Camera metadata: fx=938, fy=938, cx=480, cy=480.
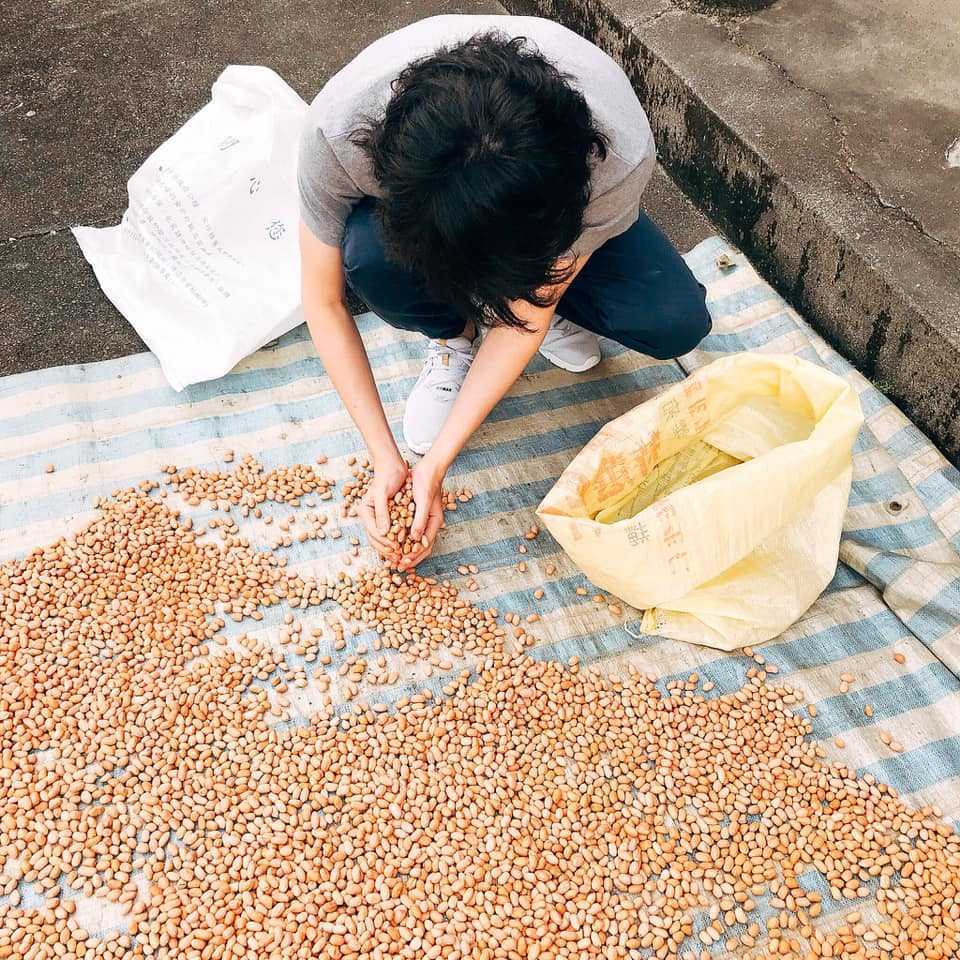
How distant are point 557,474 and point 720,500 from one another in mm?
491

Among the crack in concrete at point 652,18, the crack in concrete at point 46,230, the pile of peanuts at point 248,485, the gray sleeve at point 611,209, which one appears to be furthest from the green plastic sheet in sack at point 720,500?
the crack in concrete at point 46,230

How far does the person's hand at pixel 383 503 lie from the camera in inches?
70.2

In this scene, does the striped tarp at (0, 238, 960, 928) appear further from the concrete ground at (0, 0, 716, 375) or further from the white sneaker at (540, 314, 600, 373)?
the concrete ground at (0, 0, 716, 375)

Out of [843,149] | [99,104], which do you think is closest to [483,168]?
[843,149]

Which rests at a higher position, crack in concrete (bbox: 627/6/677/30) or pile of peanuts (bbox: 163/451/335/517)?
crack in concrete (bbox: 627/6/677/30)

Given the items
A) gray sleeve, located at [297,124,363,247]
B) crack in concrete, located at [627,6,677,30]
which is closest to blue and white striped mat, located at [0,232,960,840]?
gray sleeve, located at [297,124,363,247]

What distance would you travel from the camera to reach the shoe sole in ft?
7.40

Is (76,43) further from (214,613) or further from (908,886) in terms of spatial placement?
(908,886)

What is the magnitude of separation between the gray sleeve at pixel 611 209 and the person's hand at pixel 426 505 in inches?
18.9

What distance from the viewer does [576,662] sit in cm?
180

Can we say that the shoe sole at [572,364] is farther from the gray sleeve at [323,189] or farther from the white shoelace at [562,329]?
the gray sleeve at [323,189]

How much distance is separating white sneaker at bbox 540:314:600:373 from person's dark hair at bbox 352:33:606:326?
95 cm

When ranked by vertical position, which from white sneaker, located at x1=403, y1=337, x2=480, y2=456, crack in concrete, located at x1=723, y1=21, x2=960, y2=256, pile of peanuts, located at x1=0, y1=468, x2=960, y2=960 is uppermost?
crack in concrete, located at x1=723, y1=21, x2=960, y2=256

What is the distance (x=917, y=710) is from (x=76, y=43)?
3317 millimetres
